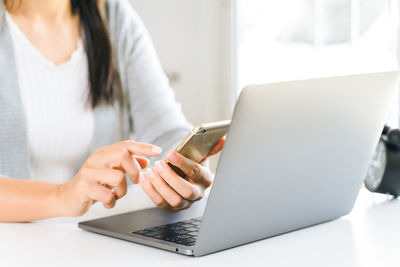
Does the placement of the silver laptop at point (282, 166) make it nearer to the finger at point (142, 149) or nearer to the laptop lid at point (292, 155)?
the laptop lid at point (292, 155)

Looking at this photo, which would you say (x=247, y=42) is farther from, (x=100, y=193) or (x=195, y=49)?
(x=100, y=193)

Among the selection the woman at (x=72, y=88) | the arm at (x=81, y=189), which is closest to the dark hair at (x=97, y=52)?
the woman at (x=72, y=88)

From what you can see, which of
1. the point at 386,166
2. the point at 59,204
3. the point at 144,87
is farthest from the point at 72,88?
the point at 386,166

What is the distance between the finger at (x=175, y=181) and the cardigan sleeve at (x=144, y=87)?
1.74 ft

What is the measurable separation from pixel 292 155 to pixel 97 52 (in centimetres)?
94

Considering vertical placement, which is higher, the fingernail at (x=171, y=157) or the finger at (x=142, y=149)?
the finger at (x=142, y=149)

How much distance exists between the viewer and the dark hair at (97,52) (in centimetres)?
160

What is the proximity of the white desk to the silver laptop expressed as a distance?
18mm

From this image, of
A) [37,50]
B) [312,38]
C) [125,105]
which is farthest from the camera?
[312,38]

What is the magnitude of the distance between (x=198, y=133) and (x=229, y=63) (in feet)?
8.66

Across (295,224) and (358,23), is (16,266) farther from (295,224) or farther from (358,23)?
(358,23)

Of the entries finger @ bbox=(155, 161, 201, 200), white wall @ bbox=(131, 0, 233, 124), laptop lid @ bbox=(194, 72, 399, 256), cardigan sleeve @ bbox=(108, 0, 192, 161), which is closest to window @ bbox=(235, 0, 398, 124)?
white wall @ bbox=(131, 0, 233, 124)

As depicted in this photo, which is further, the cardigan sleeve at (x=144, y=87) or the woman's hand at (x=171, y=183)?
the cardigan sleeve at (x=144, y=87)

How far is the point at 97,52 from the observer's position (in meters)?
1.61
